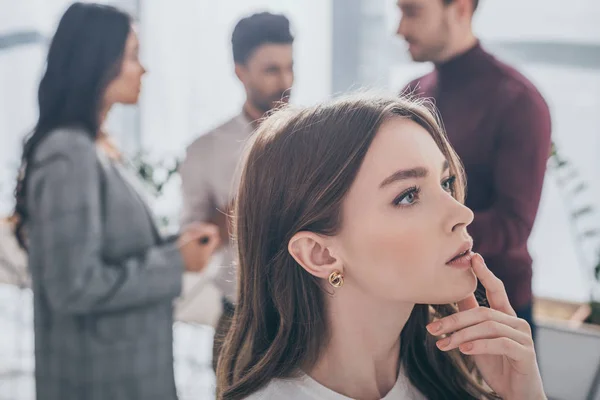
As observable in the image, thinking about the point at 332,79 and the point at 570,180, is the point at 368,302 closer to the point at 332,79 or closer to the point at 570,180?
the point at 570,180

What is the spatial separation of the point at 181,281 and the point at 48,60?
2.16ft

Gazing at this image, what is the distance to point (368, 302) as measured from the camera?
1.11 meters

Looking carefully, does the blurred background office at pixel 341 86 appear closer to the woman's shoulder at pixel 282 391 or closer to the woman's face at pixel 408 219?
the woman's face at pixel 408 219

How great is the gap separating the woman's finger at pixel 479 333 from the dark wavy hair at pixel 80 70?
1.15m

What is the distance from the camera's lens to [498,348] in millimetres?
1026

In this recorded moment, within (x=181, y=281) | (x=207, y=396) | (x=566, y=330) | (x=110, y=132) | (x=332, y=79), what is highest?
(x=332, y=79)

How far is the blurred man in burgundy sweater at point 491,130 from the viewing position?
1.33m

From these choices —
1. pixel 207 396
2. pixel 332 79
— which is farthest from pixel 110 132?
pixel 207 396

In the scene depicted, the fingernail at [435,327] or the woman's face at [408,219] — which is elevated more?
the woman's face at [408,219]

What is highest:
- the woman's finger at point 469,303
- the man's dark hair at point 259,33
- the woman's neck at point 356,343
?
the man's dark hair at point 259,33

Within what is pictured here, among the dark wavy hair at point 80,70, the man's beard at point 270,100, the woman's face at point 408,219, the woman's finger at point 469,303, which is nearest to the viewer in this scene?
the woman's face at point 408,219

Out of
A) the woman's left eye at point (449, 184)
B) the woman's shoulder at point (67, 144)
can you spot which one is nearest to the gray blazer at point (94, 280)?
the woman's shoulder at point (67, 144)

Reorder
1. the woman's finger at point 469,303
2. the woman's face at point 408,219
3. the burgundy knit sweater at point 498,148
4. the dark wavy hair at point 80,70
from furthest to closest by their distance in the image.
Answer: the dark wavy hair at point 80,70 < the burgundy knit sweater at point 498,148 < the woman's finger at point 469,303 < the woman's face at point 408,219

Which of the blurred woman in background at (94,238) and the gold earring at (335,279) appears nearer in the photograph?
the gold earring at (335,279)
